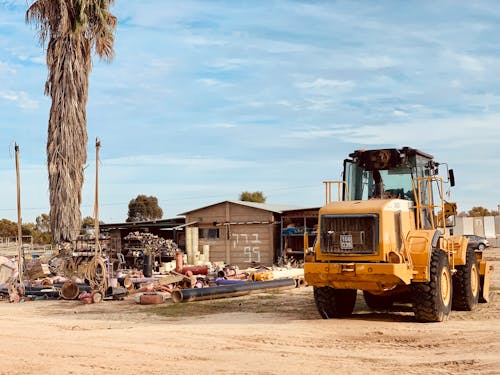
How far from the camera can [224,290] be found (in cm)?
1786

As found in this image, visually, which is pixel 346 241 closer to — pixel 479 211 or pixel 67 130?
pixel 67 130

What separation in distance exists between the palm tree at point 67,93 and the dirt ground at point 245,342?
47.7ft

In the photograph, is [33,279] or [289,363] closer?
[289,363]

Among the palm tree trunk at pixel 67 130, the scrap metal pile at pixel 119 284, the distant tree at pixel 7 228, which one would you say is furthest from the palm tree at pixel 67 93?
the distant tree at pixel 7 228

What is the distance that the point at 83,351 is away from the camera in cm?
961

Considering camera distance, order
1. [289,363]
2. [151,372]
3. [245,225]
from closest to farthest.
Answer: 1. [151,372]
2. [289,363]
3. [245,225]

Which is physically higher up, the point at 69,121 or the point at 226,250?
the point at 69,121

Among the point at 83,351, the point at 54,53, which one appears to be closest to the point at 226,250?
the point at 54,53

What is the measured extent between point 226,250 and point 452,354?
Answer: 25099mm

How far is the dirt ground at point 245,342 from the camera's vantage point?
8.53 m

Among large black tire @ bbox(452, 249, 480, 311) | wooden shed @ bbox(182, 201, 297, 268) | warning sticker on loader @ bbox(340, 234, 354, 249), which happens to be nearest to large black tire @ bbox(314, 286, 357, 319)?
warning sticker on loader @ bbox(340, 234, 354, 249)

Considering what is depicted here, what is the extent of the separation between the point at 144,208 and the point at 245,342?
2765 inches

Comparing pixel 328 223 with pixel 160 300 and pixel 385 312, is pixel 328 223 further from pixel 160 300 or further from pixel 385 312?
pixel 160 300

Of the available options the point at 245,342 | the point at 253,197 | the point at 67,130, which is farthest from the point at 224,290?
the point at 253,197
